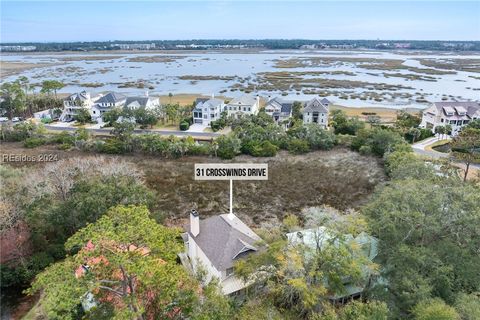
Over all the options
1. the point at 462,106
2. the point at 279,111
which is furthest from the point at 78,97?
the point at 462,106

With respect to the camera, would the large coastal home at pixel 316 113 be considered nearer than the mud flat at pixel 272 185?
No

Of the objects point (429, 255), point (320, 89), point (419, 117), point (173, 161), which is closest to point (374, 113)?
point (419, 117)

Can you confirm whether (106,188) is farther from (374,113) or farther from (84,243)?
(374,113)

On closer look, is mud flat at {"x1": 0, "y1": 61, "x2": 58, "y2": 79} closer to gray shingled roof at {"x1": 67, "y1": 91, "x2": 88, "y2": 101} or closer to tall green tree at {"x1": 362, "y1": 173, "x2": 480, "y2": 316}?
gray shingled roof at {"x1": 67, "y1": 91, "x2": 88, "y2": 101}

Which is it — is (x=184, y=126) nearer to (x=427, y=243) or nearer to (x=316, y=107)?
(x=316, y=107)

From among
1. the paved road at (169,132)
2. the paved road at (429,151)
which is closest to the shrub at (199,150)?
the paved road at (169,132)

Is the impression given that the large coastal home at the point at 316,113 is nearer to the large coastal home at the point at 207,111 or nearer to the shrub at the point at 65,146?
the large coastal home at the point at 207,111

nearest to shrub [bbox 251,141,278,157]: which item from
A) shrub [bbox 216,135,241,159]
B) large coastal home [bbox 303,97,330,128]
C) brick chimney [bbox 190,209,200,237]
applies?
shrub [bbox 216,135,241,159]
